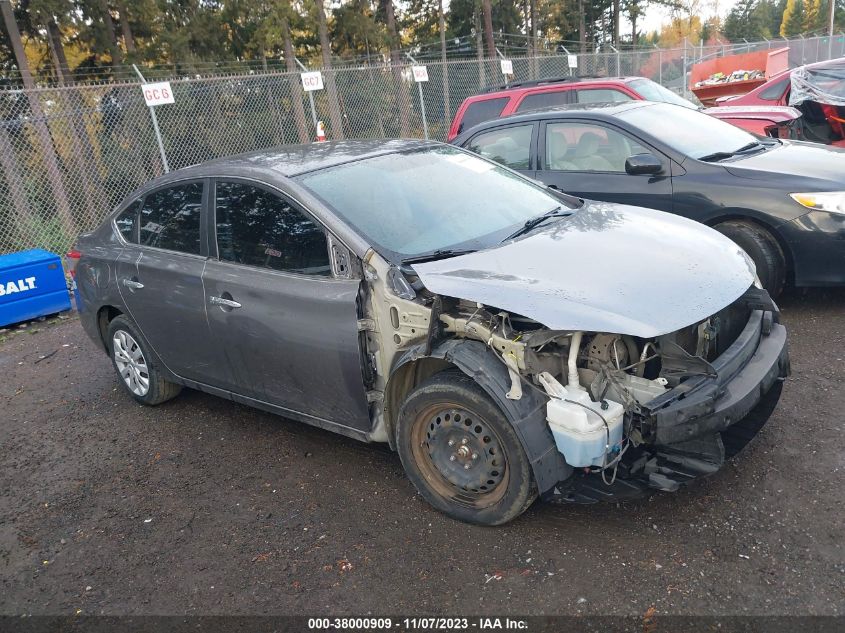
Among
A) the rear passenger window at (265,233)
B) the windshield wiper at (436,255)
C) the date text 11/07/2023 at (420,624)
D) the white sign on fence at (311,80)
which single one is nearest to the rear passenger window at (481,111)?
the white sign on fence at (311,80)

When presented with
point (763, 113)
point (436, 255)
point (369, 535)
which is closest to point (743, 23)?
point (763, 113)

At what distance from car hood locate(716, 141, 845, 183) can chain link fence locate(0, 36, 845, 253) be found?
Result: 7777mm

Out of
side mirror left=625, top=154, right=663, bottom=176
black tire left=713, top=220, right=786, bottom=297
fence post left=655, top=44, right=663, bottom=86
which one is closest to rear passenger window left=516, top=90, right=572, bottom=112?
side mirror left=625, top=154, right=663, bottom=176

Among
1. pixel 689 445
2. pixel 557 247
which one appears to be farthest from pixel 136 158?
pixel 689 445

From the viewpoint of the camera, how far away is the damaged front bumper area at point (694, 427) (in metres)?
2.80

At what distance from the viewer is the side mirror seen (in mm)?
5648

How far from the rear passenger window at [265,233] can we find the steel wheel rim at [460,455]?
37.4 inches

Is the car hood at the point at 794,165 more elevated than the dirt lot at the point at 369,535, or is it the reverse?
the car hood at the point at 794,165

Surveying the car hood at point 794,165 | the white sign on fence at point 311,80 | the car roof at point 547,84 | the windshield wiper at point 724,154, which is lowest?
the car hood at point 794,165

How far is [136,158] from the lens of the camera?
11805mm

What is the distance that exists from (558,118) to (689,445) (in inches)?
163

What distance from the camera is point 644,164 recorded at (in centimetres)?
566

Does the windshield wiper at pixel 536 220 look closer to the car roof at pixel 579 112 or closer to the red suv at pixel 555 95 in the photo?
the car roof at pixel 579 112

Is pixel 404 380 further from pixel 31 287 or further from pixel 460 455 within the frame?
pixel 31 287
